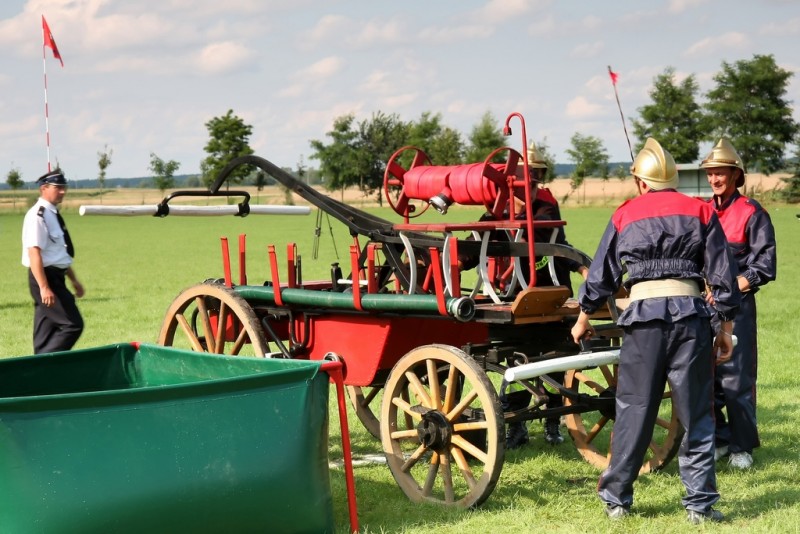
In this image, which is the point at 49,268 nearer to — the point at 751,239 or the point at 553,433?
the point at 553,433

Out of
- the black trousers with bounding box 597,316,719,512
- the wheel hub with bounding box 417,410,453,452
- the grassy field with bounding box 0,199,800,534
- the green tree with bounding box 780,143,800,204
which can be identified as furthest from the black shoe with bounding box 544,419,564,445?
the green tree with bounding box 780,143,800,204

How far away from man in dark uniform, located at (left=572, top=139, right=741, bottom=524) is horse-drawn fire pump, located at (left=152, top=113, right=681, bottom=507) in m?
0.34

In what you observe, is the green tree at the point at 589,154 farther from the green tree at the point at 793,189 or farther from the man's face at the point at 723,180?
the man's face at the point at 723,180

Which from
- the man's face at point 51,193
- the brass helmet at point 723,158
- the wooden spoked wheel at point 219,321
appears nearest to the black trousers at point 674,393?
the brass helmet at point 723,158

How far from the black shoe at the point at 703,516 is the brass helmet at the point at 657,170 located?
5.06 ft

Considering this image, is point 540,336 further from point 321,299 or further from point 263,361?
point 263,361

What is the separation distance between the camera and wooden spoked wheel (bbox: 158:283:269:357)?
21.4ft

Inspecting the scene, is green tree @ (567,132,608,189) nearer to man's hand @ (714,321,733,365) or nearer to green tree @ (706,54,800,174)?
green tree @ (706,54,800,174)

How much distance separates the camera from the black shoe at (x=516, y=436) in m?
7.09

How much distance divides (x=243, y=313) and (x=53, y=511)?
100 inches

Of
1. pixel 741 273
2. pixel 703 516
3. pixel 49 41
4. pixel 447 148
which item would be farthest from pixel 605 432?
pixel 447 148

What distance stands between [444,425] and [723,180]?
94.3 inches

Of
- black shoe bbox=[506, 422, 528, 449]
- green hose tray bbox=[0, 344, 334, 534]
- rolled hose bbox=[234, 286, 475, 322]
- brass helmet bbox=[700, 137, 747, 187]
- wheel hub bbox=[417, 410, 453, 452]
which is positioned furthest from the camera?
black shoe bbox=[506, 422, 528, 449]

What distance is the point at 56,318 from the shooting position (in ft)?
25.4
